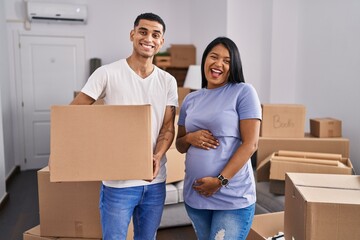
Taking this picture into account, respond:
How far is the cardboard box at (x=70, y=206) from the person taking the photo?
2004 mm

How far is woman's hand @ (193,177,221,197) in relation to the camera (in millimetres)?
1253

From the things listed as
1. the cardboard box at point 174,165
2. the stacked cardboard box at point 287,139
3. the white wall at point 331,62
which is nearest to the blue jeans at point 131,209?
the cardboard box at point 174,165

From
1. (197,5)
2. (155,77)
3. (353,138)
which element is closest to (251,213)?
(155,77)

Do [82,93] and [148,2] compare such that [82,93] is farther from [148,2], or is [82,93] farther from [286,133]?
[148,2]

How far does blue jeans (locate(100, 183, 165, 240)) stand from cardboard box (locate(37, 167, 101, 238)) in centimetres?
58

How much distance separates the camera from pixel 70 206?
2.02 m

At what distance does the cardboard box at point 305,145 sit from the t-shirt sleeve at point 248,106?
155 cm

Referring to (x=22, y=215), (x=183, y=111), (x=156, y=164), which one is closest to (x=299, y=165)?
(x=183, y=111)

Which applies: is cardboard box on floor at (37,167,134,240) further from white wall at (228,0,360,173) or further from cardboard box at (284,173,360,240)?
white wall at (228,0,360,173)

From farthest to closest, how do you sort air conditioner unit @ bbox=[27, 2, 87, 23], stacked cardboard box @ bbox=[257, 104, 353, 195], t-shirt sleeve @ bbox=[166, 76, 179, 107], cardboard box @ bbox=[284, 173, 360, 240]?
air conditioner unit @ bbox=[27, 2, 87, 23], stacked cardboard box @ bbox=[257, 104, 353, 195], t-shirt sleeve @ bbox=[166, 76, 179, 107], cardboard box @ bbox=[284, 173, 360, 240]

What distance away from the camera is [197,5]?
4.75 meters

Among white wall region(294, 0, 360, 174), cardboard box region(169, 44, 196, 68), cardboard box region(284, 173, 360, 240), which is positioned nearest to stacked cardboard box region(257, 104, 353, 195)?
white wall region(294, 0, 360, 174)

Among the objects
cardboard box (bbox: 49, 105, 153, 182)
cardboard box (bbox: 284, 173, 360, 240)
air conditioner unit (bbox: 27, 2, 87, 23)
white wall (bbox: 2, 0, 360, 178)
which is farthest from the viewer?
air conditioner unit (bbox: 27, 2, 87, 23)

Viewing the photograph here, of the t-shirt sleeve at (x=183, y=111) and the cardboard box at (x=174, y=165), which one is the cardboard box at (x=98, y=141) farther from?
the cardboard box at (x=174, y=165)
